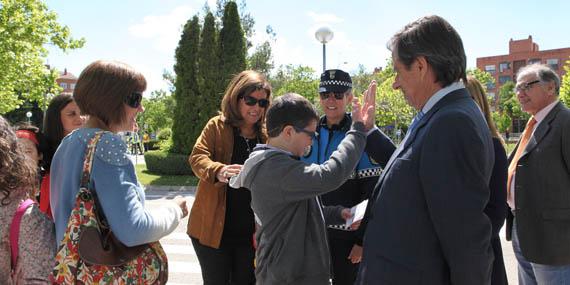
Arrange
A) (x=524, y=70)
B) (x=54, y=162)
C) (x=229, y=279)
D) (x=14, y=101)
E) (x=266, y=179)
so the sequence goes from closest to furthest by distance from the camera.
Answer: (x=54, y=162), (x=266, y=179), (x=229, y=279), (x=524, y=70), (x=14, y=101)

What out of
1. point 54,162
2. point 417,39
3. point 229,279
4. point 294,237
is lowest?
point 229,279

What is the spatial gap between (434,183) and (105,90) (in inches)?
52.9

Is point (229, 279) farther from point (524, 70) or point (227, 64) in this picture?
point (227, 64)

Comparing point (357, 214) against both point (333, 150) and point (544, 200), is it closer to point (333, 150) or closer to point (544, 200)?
point (333, 150)

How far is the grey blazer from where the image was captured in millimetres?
2971

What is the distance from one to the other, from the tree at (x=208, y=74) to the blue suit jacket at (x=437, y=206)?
51.2 ft

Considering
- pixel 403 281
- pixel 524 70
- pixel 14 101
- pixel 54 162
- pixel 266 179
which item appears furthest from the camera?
pixel 14 101

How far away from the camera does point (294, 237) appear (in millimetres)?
2209

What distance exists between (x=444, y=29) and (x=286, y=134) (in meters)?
0.92

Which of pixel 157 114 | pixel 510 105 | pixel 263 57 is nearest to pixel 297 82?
pixel 263 57

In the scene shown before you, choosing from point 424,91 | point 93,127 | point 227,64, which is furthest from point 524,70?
point 227,64

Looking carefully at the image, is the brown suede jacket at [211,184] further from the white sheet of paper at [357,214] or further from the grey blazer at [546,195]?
the grey blazer at [546,195]

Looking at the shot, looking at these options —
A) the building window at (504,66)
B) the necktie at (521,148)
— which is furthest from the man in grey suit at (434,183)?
the building window at (504,66)

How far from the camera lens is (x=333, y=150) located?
2971 millimetres
